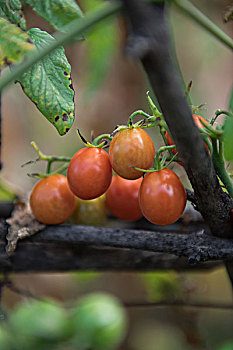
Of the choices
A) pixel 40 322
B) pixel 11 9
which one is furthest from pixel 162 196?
pixel 40 322

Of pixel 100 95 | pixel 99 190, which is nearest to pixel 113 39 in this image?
pixel 100 95

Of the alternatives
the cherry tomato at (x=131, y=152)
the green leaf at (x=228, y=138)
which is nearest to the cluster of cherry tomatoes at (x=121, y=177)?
the cherry tomato at (x=131, y=152)

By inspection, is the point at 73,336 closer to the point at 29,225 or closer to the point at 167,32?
the point at 29,225

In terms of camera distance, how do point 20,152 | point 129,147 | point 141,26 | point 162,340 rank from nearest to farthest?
point 141,26 < point 129,147 < point 162,340 < point 20,152

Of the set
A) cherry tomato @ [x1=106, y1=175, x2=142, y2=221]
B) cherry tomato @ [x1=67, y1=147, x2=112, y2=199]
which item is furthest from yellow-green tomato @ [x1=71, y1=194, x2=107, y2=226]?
cherry tomato @ [x1=67, y1=147, x2=112, y2=199]

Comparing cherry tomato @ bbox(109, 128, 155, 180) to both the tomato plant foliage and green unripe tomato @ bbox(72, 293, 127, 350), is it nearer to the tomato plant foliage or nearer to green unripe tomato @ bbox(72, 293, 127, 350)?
the tomato plant foliage

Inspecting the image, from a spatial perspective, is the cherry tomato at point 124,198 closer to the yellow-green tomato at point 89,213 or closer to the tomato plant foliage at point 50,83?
the yellow-green tomato at point 89,213

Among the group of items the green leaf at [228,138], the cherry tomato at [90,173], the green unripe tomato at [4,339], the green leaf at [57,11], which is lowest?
the green unripe tomato at [4,339]
